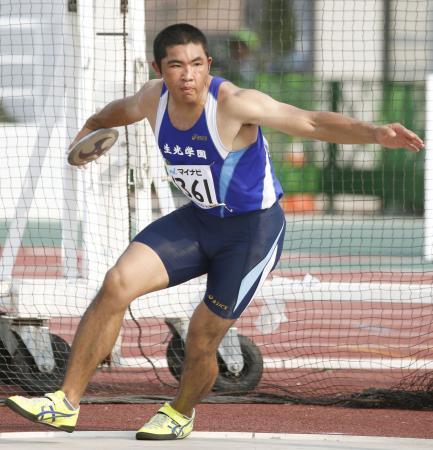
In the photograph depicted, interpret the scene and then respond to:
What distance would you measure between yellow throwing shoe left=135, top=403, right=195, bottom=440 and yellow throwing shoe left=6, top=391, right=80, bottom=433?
0.60 metres

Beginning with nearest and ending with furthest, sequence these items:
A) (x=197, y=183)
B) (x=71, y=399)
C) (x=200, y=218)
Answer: (x=71, y=399), (x=197, y=183), (x=200, y=218)

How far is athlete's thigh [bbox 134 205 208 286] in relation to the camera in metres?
5.80

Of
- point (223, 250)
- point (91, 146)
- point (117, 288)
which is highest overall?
point (91, 146)

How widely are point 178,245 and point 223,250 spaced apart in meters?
0.24

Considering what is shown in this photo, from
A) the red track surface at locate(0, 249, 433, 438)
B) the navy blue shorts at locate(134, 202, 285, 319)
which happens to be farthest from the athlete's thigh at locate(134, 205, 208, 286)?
the red track surface at locate(0, 249, 433, 438)

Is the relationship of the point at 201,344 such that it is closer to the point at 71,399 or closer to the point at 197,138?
the point at 71,399

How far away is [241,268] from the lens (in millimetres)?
5891

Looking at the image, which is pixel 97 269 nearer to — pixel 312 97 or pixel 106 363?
pixel 106 363

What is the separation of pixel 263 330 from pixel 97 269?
1.28 metres

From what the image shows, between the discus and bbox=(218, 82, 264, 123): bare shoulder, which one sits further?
the discus

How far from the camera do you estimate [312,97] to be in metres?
16.1

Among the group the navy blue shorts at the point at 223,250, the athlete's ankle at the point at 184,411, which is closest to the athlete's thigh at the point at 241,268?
the navy blue shorts at the point at 223,250

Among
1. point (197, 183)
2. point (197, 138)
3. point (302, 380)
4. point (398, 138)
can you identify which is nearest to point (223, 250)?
point (197, 183)

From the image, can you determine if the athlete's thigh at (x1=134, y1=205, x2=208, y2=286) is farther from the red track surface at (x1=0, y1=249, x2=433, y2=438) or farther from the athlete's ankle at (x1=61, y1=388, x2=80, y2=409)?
the red track surface at (x1=0, y1=249, x2=433, y2=438)
